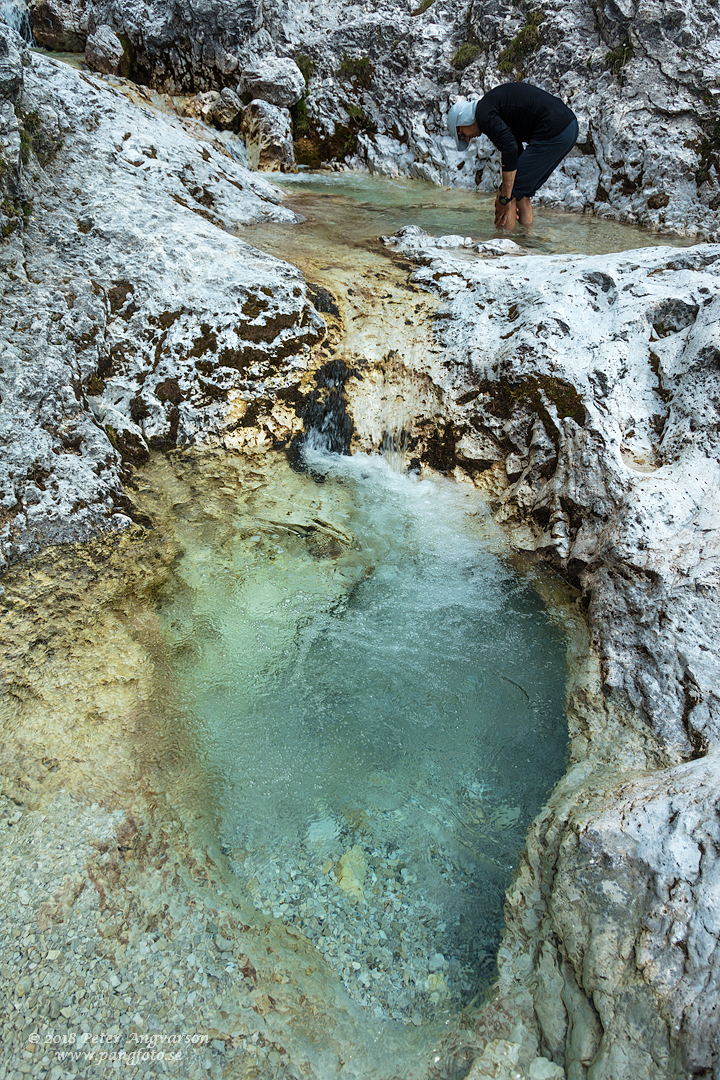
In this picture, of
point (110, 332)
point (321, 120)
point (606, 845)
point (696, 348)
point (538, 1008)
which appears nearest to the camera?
point (538, 1008)

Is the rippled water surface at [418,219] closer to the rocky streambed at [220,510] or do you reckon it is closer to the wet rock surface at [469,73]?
the wet rock surface at [469,73]

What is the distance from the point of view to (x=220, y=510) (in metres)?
4.16

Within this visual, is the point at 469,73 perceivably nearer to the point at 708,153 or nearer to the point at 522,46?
the point at 522,46

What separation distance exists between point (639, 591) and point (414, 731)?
1.44m

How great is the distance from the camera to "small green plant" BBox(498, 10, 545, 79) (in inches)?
385

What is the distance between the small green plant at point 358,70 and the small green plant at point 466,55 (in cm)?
147

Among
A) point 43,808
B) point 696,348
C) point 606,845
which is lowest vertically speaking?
point 43,808

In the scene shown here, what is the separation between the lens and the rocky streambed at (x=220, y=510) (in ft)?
6.84

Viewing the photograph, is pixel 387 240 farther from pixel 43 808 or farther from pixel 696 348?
pixel 43 808

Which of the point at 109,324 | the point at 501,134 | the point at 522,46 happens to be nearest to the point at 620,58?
the point at 522,46

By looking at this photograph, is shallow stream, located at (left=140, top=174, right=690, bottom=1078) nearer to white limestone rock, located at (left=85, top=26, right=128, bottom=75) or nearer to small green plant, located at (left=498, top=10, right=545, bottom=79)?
small green plant, located at (left=498, top=10, right=545, bottom=79)

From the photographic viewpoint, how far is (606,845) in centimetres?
228

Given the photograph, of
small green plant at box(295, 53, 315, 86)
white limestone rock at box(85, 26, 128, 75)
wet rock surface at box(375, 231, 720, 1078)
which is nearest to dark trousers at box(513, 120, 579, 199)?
wet rock surface at box(375, 231, 720, 1078)

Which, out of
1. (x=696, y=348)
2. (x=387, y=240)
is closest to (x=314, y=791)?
(x=696, y=348)
